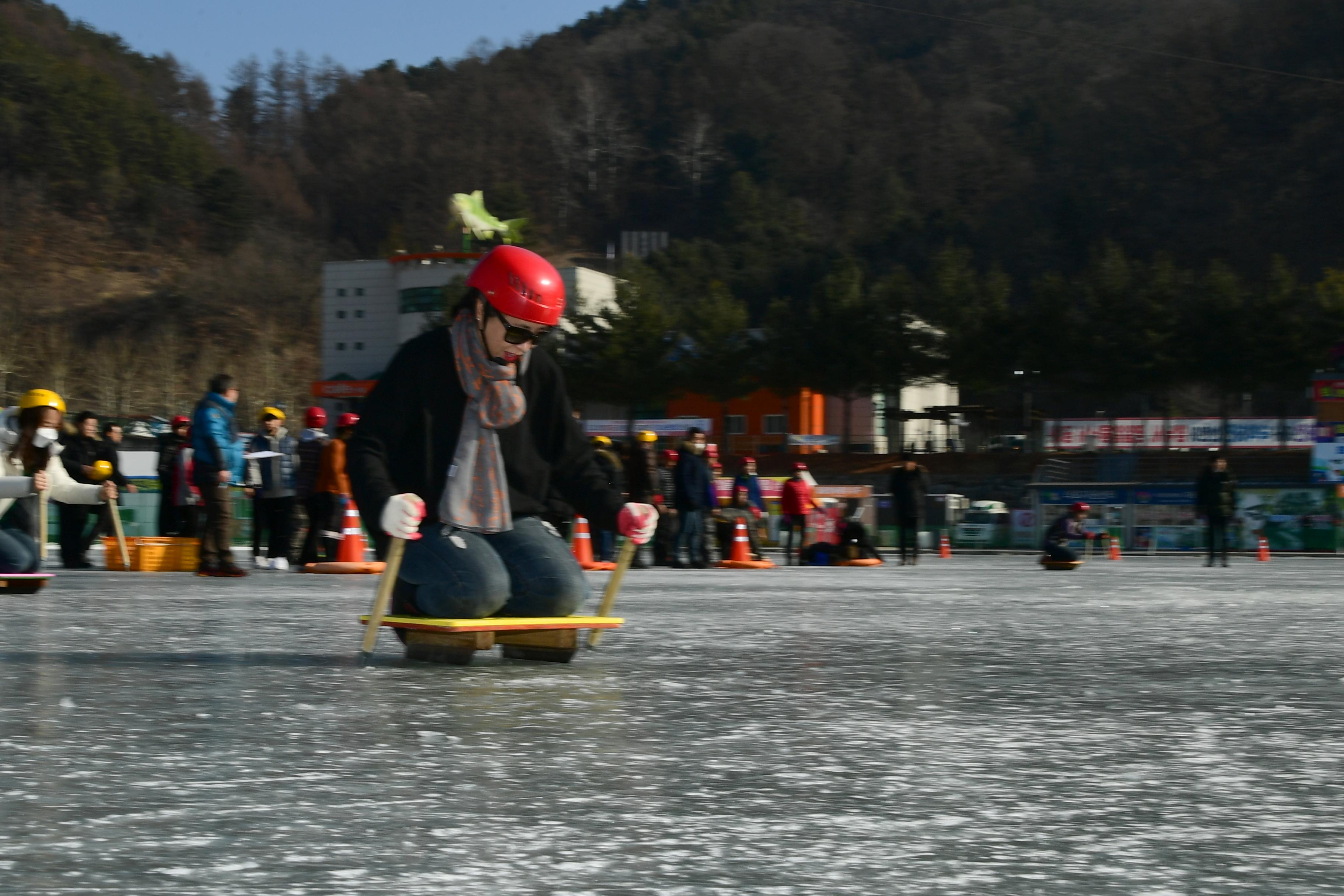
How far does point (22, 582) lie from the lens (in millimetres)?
10148

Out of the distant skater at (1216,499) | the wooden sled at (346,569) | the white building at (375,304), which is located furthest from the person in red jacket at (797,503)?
the white building at (375,304)

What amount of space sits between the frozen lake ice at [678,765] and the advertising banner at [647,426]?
191 ft

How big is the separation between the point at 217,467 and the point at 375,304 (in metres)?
97.2

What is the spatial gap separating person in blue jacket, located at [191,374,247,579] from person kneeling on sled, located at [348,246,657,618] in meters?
7.68

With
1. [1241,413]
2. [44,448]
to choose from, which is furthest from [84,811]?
[1241,413]

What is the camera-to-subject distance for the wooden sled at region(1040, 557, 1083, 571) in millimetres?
20312

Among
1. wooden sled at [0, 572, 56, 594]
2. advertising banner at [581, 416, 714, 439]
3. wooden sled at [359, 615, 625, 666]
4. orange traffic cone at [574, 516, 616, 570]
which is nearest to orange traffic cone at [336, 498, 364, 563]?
orange traffic cone at [574, 516, 616, 570]

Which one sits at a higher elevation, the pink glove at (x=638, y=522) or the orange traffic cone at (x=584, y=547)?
the pink glove at (x=638, y=522)

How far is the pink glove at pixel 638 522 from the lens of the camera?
19.2 ft

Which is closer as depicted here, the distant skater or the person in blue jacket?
the person in blue jacket

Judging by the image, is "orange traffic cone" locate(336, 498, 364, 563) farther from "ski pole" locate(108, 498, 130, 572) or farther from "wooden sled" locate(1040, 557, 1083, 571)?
"wooden sled" locate(1040, 557, 1083, 571)

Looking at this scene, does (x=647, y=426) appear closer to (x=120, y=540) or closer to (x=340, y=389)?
(x=340, y=389)

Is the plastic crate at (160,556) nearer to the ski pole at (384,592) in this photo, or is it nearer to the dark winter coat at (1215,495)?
the ski pole at (384,592)

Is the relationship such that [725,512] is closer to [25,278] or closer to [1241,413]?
[1241,413]
